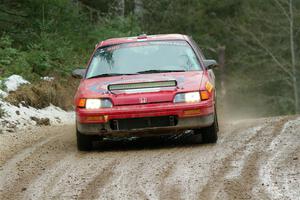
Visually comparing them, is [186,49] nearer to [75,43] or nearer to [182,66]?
[182,66]

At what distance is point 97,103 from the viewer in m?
9.39

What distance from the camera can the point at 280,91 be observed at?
42594 mm

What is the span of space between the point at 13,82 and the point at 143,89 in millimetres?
6823

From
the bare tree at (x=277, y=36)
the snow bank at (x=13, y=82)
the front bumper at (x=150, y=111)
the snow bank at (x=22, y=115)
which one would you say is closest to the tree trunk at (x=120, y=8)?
the snow bank at (x=22, y=115)

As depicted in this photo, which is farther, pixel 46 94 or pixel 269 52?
pixel 269 52

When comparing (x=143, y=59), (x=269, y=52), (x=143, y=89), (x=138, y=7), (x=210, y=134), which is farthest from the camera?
(x=269, y=52)

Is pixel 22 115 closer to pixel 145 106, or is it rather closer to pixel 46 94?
pixel 46 94

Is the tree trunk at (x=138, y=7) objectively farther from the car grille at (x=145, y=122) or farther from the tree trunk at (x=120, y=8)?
the car grille at (x=145, y=122)

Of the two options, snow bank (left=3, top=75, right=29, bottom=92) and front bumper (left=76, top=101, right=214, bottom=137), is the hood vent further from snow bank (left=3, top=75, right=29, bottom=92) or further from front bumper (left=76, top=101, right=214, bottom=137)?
snow bank (left=3, top=75, right=29, bottom=92)

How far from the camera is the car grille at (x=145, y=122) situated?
30.5 feet

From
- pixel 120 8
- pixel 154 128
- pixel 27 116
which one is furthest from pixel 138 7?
pixel 154 128

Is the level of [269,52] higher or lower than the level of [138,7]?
lower

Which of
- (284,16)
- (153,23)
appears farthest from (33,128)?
(284,16)

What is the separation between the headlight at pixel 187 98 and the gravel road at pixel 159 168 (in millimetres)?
645
